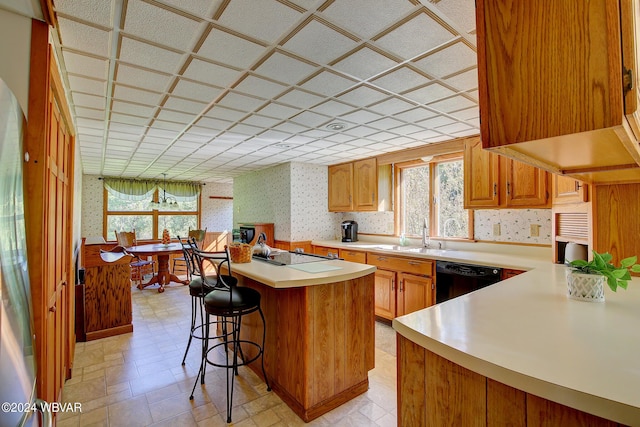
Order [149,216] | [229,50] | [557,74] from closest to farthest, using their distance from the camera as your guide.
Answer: [557,74] < [229,50] < [149,216]

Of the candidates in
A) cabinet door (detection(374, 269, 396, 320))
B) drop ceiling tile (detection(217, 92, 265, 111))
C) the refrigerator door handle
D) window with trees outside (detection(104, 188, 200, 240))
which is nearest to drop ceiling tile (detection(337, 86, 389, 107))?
drop ceiling tile (detection(217, 92, 265, 111))

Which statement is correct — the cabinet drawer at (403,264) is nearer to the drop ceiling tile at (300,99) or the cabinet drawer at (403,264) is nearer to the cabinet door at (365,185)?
the cabinet door at (365,185)

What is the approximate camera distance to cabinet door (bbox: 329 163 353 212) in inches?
187

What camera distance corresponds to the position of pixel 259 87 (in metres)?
2.10

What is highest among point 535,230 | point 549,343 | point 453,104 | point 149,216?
point 453,104

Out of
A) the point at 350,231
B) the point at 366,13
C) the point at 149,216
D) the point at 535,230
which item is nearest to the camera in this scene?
the point at 366,13

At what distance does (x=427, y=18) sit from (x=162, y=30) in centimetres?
126

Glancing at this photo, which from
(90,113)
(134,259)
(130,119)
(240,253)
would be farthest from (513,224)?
(134,259)

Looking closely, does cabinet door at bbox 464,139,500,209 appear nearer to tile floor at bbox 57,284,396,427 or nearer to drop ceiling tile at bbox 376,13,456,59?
tile floor at bbox 57,284,396,427

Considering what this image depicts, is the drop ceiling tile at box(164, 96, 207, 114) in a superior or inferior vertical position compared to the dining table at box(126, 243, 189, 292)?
superior

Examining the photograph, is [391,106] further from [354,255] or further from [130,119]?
[130,119]

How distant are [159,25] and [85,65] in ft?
2.37

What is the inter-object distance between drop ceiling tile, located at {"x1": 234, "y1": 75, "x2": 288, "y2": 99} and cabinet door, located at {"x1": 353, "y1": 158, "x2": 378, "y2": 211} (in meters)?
2.43

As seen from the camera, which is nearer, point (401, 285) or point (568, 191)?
point (568, 191)
